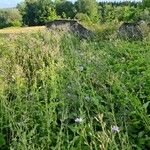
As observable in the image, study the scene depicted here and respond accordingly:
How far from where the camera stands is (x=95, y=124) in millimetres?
3627

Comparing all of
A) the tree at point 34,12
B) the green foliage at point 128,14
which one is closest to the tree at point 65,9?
the tree at point 34,12

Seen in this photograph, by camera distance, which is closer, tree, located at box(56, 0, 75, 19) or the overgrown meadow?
the overgrown meadow

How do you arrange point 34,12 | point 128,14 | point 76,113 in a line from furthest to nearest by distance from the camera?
point 34,12
point 128,14
point 76,113

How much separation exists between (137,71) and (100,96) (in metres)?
1.19

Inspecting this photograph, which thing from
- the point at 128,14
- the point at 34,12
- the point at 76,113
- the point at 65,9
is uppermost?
the point at 76,113

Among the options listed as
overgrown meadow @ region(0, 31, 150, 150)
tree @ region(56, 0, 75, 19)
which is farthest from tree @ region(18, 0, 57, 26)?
overgrown meadow @ region(0, 31, 150, 150)

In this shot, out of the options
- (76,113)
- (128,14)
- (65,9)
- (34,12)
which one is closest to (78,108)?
(76,113)

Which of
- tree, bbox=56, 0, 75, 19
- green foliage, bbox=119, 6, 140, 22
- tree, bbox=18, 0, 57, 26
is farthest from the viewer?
tree, bbox=56, 0, 75, 19

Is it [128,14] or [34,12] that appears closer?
[128,14]

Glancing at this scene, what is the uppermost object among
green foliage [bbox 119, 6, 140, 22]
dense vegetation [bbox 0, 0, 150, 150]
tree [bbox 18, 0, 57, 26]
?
dense vegetation [bbox 0, 0, 150, 150]

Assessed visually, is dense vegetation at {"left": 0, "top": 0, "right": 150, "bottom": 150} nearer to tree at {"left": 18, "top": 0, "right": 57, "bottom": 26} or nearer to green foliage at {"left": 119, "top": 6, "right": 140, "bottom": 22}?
green foliage at {"left": 119, "top": 6, "right": 140, "bottom": 22}

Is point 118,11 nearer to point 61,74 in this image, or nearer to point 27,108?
point 61,74

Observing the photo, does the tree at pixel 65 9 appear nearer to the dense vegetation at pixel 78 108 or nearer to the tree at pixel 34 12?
the tree at pixel 34 12

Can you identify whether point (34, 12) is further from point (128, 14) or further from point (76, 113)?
point (76, 113)
